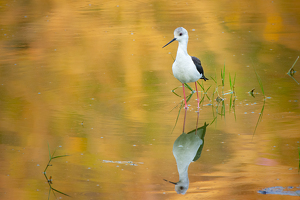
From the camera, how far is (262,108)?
6.50 metres

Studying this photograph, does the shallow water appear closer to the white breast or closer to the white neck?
the white breast

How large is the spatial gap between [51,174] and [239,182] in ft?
6.60

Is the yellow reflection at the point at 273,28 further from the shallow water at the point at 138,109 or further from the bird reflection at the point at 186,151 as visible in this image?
the bird reflection at the point at 186,151

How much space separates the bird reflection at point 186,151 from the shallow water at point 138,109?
0.23ft

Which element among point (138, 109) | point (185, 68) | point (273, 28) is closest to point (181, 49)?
point (185, 68)

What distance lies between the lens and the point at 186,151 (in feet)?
17.1

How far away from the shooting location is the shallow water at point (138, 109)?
15.0 feet

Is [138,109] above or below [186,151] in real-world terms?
below

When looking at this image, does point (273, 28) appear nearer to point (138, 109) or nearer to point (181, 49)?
point (181, 49)

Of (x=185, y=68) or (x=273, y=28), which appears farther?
(x=273, y=28)

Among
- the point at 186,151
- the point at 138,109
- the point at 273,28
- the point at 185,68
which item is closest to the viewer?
the point at 186,151

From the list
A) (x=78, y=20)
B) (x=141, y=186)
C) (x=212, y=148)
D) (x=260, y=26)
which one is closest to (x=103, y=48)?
(x=78, y=20)

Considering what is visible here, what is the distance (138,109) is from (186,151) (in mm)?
1619

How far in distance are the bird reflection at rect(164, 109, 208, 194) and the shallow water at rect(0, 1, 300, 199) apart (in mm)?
69
